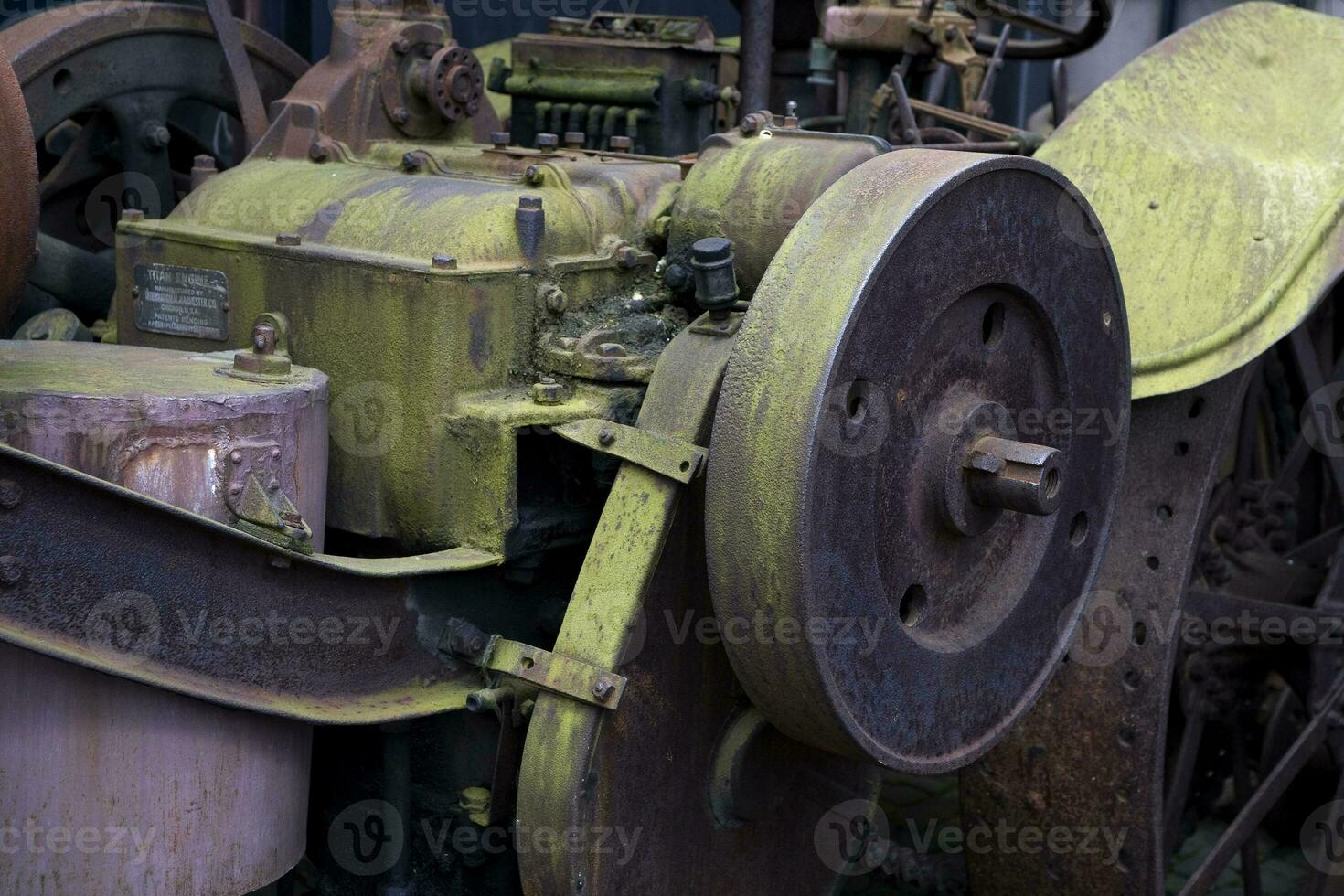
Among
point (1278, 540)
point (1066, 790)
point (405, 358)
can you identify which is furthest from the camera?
point (1278, 540)

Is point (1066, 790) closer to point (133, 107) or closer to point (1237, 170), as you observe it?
point (1237, 170)

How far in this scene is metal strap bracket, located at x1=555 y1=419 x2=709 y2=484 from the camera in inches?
83.0

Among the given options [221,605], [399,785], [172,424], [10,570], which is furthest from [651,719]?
[10,570]

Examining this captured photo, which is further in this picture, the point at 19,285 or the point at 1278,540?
the point at 1278,540

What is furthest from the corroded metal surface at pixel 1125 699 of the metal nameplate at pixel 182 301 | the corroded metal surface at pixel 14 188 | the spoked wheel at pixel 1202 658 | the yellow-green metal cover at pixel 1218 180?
the corroded metal surface at pixel 14 188

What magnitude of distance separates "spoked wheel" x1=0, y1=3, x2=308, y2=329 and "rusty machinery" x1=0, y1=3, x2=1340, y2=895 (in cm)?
10

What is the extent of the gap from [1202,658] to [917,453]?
1291 mm

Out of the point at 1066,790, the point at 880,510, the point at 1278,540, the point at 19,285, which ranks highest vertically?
the point at 19,285

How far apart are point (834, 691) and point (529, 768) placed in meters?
0.41

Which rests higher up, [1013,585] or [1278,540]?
[1013,585]

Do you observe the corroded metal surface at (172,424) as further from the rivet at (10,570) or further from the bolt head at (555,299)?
the bolt head at (555,299)

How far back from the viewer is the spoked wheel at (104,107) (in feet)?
9.42

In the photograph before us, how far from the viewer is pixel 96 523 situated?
1829mm

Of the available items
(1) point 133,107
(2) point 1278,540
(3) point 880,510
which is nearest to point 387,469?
(3) point 880,510
